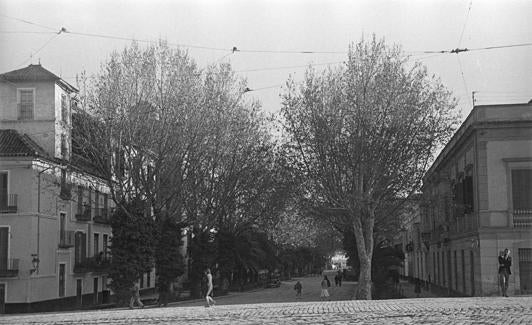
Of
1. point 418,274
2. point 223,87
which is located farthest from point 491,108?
point 418,274

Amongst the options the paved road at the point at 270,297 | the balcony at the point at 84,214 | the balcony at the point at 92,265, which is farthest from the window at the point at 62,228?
the paved road at the point at 270,297

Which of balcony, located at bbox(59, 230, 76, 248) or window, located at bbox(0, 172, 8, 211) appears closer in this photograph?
window, located at bbox(0, 172, 8, 211)

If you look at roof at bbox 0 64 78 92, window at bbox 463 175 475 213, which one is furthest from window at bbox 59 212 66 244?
window at bbox 463 175 475 213

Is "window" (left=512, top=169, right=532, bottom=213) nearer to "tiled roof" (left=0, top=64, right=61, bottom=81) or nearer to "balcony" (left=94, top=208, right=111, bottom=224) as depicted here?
"tiled roof" (left=0, top=64, right=61, bottom=81)

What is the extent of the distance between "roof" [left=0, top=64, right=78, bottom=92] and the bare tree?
15.3 m

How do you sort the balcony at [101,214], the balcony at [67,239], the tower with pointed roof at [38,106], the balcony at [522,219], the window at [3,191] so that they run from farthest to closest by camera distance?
the balcony at [101,214] < the balcony at [67,239] < the tower with pointed roof at [38,106] < the window at [3,191] < the balcony at [522,219]

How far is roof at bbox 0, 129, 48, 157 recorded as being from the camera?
40.8 m

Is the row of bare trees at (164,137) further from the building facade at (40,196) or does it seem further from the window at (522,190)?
the window at (522,190)

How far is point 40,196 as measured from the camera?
137ft

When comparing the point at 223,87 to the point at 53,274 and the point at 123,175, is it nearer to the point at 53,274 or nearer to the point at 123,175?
the point at 123,175

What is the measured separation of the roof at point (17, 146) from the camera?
40.8 meters

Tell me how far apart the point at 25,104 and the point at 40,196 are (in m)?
6.08

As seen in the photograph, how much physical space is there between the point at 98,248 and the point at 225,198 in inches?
424

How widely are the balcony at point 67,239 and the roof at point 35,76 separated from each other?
28.5 ft
